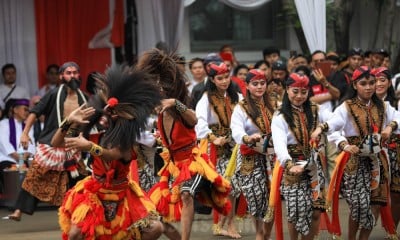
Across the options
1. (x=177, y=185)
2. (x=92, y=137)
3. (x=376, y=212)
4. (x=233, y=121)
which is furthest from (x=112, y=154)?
(x=376, y=212)

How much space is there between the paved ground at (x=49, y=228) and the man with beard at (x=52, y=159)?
0.87ft

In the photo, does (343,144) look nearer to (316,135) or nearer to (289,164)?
(316,135)

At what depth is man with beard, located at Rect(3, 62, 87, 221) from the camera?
1102 cm

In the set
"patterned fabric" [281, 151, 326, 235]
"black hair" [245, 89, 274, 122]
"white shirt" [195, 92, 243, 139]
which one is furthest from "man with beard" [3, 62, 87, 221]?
"patterned fabric" [281, 151, 326, 235]

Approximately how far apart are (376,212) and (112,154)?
3.17m

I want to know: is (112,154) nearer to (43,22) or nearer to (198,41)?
(43,22)

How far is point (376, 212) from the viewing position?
9750 mm

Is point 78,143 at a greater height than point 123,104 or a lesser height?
lesser

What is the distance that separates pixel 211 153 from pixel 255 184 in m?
1.00

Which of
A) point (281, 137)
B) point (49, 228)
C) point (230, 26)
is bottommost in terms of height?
point (49, 228)

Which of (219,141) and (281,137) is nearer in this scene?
(281,137)

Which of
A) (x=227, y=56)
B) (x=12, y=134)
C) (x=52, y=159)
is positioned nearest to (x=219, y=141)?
(x=52, y=159)

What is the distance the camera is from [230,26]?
16672 millimetres

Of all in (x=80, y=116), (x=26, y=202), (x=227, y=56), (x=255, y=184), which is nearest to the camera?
(x=80, y=116)
